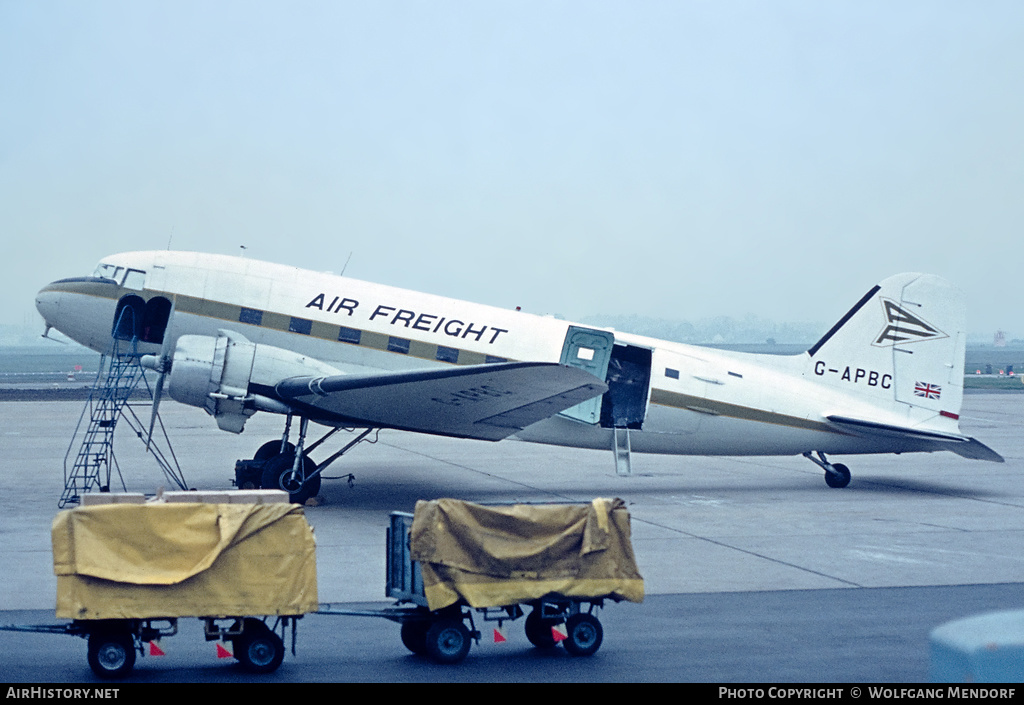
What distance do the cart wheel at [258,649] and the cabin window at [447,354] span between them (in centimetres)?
930

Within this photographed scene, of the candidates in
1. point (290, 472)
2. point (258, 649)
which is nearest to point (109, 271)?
point (290, 472)

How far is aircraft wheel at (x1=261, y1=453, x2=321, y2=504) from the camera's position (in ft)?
50.3

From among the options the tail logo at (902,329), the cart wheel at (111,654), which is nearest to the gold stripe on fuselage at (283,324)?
the tail logo at (902,329)

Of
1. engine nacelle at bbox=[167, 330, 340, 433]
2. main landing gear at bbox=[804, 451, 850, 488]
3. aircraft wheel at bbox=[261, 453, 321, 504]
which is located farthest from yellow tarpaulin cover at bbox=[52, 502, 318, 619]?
main landing gear at bbox=[804, 451, 850, 488]

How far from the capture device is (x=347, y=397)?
578 inches

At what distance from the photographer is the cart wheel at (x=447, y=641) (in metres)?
7.73

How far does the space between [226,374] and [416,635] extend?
8.39 meters

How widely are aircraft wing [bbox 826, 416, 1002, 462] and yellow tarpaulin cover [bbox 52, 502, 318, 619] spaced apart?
12.8 metres

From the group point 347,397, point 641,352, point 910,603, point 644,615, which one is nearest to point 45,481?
point 347,397

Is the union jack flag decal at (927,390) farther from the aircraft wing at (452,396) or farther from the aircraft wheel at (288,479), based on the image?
the aircraft wheel at (288,479)

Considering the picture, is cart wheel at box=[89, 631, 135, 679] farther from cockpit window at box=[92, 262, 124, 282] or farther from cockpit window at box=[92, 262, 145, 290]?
cockpit window at box=[92, 262, 124, 282]

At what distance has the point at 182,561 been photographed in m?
7.34
